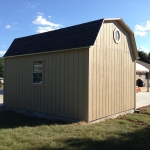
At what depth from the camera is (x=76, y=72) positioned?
8.29 meters

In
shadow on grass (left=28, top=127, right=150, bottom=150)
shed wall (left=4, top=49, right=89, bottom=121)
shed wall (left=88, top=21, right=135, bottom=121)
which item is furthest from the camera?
shed wall (left=88, top=21, right=135, bottom=121)

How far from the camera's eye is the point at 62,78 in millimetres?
8773

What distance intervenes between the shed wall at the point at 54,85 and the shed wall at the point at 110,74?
16.0 inches

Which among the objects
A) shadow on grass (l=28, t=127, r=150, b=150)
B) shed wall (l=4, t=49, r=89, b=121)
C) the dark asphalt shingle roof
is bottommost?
shadow on grass (l=28, t=127, r=150, b=150)

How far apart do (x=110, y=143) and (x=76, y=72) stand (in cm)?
344

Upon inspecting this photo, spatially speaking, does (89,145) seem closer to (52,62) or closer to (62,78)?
(62,78)

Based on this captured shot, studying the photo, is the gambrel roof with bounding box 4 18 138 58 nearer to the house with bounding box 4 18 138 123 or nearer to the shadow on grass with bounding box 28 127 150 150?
the house with bounding box 4 18 138 123

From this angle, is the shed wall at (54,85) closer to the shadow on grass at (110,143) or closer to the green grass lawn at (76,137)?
the green grass lawn at (76,137)

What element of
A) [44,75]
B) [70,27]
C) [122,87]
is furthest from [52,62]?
[122,87]

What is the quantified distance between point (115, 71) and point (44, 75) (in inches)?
130

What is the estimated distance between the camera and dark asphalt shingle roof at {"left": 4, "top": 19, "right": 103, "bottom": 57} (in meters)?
8.34

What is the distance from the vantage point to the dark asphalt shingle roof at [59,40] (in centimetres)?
834

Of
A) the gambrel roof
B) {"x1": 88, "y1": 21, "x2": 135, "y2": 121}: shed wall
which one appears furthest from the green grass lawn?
the gambrel roof

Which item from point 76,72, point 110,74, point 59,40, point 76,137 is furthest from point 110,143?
point 59,40
